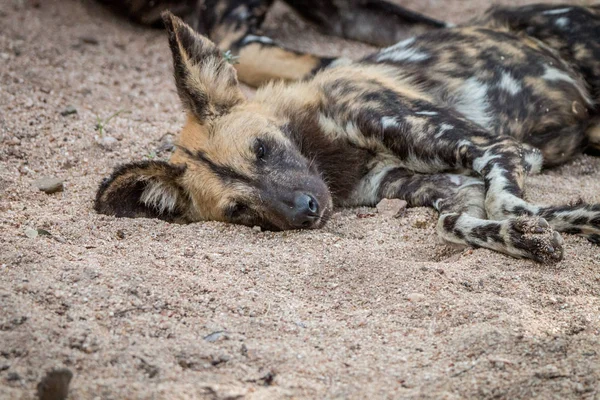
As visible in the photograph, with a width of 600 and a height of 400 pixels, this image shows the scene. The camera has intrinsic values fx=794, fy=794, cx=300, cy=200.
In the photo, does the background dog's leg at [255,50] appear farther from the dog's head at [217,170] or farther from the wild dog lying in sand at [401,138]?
the dog's head at [217,170]

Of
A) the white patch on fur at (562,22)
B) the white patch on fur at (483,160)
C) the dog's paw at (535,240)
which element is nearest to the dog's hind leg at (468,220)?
the dog's paw at (535,240)

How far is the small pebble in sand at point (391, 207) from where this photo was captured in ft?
11.0

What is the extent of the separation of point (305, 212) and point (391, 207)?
0.45 metres

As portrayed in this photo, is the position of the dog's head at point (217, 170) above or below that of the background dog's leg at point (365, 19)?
below

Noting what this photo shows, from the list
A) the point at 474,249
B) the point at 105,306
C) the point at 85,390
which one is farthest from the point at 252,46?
the point at 85,390

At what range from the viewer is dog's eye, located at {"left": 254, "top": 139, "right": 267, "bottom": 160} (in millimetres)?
3389

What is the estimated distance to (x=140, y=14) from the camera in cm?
599

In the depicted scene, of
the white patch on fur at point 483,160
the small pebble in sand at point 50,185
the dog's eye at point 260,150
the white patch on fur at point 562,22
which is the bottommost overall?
the small pebble in sand at point 50,185

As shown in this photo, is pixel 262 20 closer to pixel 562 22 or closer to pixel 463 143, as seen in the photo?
pixel 562 22

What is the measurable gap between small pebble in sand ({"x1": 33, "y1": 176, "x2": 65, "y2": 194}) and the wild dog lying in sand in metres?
0.35

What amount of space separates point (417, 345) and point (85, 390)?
92 cm

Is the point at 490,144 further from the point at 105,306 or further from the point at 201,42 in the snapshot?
the point at 105,306

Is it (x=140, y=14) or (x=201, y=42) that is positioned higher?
(x=201, y=42)

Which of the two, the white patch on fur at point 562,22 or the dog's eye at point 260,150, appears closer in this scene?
the dog's eye at point 260,150
